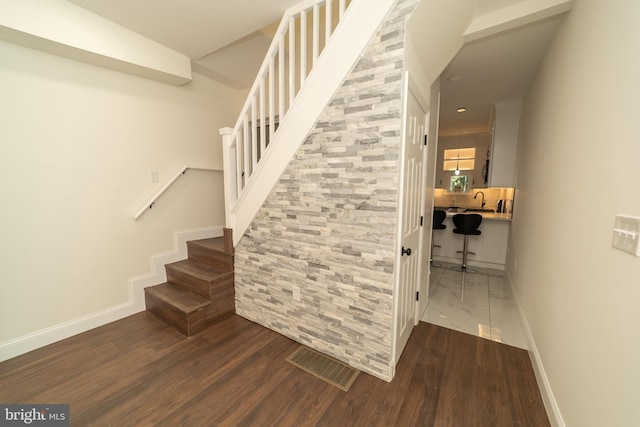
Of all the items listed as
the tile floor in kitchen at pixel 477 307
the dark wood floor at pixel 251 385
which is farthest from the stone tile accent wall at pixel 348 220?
the tile floor in kitchen at pixel 477 307

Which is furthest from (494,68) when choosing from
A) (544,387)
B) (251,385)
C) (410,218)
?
(251,385)

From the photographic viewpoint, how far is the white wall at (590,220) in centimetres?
96

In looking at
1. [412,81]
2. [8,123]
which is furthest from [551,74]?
[8,123]

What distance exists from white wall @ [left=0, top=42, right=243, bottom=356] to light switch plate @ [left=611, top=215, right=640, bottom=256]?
381 cm

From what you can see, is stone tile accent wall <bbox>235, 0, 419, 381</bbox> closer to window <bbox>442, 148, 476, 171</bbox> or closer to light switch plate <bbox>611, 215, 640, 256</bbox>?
light switch plate <bbox>611, 215, 640, 256</bbox>

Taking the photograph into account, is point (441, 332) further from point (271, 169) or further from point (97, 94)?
point (97, 94)

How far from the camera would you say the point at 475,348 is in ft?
7.11

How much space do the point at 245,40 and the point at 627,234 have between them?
3681mm

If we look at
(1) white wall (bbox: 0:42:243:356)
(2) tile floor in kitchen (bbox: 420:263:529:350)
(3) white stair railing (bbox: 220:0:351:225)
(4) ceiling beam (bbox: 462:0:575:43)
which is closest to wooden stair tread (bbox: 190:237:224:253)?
(1) white wall (bbox: 0:42:243:356)

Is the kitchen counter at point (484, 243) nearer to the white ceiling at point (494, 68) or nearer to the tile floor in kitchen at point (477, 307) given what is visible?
the tile floor in kitchen at point (477, 307)

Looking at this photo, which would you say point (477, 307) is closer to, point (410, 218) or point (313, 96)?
point (410, 218)

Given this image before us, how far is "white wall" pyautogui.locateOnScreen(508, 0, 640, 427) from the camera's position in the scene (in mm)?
964

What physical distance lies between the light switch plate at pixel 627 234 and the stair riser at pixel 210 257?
2.89 meters

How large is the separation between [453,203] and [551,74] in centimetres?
422
